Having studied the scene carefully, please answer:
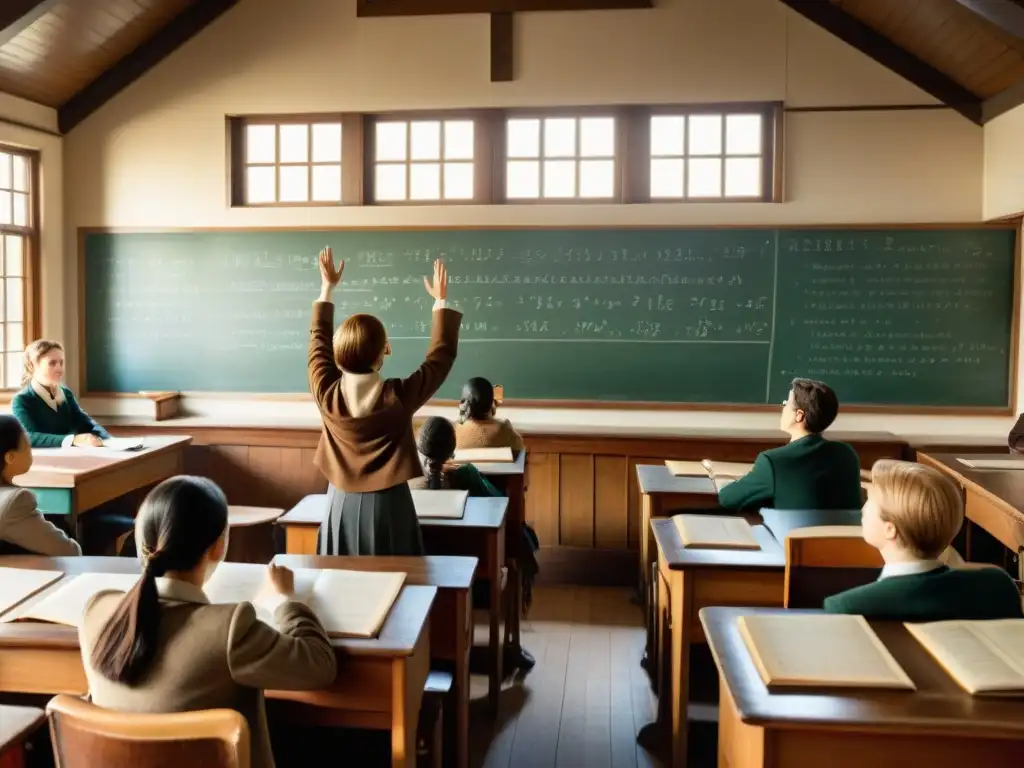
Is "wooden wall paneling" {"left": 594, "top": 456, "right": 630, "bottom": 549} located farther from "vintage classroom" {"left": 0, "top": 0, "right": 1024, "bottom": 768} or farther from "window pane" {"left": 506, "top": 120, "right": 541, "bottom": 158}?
"window pane" {"left": 506, "top": 120, "right": 541, "bottom": 158}

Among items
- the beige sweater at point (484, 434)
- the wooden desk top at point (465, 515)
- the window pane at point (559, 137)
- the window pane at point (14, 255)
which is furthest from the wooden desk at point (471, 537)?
the window pane at point (14, 255)

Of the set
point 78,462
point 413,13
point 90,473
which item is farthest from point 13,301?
point 413,13

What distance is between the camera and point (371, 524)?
232cm

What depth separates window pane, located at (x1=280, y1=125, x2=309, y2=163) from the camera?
5.02 m

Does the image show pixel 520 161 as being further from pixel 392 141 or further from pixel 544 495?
pixel 544 495

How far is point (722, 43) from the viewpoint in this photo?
4.63 m

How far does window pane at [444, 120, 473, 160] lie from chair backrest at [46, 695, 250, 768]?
4044 mm

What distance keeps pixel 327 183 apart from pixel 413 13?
1075 millimetres

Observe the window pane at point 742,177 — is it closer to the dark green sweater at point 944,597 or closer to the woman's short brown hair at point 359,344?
the woman's short brown hair at point 359,344

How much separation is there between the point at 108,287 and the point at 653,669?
3954 millimetres

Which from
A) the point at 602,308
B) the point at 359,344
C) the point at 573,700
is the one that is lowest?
the point at 573,700

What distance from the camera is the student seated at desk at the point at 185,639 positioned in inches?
52.7

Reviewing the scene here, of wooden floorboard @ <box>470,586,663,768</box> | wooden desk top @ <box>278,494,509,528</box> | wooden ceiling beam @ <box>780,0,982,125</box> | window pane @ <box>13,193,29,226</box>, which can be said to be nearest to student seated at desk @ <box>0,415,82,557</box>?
wooden desk top @ <box>278,494,509,528</box>

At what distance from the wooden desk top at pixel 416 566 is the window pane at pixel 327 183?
3.27m
